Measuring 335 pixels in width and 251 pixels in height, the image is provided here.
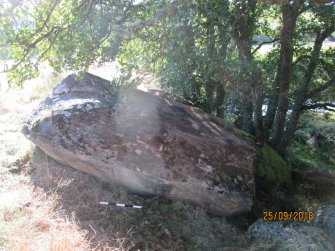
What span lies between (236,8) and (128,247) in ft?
14.7

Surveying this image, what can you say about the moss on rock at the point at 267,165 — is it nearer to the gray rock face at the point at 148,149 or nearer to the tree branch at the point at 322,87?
the gray rock face at the point at 148,149

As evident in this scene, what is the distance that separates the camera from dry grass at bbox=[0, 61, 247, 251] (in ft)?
16.7

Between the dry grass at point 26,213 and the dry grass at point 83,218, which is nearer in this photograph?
the dry grass at point 26,213

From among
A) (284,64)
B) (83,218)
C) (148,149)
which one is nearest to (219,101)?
(284,64)

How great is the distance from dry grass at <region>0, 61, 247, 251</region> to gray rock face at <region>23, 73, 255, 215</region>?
29 cm

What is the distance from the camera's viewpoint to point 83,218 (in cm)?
577

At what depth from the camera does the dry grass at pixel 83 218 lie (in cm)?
509

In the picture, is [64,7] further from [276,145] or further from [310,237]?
[276,145]

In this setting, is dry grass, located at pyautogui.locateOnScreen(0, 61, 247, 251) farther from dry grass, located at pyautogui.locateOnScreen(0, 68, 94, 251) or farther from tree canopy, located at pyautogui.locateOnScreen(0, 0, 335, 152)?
tree canopy, located at pyautogui.locateOnScreen(0, 0, 335, 152)

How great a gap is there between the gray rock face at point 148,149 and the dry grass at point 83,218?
0.29m

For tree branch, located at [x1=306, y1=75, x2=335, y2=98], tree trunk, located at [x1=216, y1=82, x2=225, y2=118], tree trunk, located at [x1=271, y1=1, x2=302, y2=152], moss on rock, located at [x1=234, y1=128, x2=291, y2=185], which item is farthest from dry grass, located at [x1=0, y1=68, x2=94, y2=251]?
tree branch, located at [x1=306, y1=75, x2=335, y2=98]
